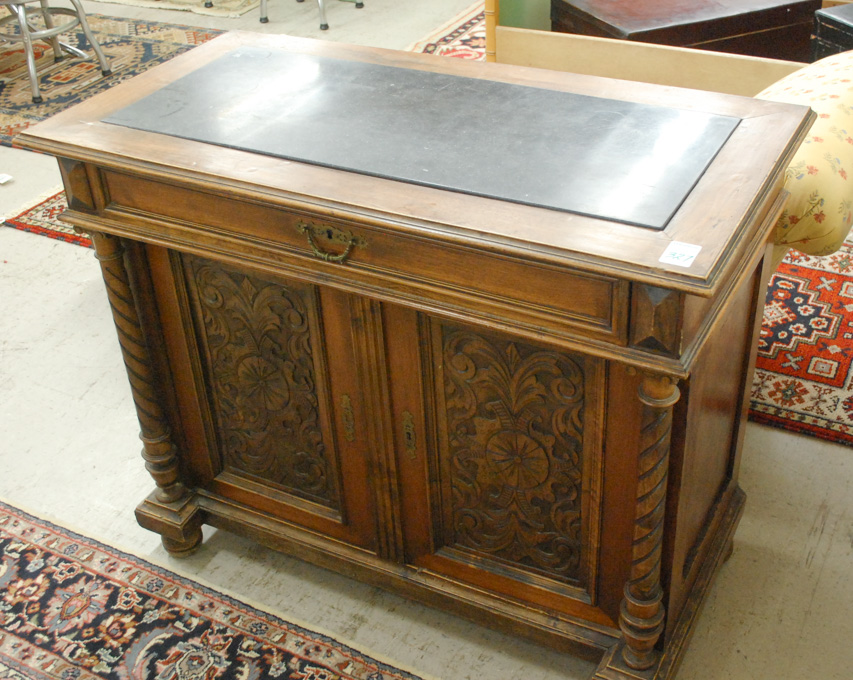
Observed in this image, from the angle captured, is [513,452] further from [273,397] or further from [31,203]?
[31,203]

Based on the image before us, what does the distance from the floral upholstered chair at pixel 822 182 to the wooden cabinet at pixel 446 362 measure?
0.79 feet

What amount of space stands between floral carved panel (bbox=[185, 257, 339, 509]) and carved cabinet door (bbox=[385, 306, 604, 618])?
0.22 m

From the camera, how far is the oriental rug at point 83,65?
4758 millimetres

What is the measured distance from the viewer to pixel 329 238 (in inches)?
62.7

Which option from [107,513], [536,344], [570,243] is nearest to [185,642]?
[107,513]

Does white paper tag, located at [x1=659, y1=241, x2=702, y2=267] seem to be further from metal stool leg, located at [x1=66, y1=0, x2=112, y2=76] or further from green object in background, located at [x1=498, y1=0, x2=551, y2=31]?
metal stool leg, located at [x1=66, y1=0, x2=112, y2=76]

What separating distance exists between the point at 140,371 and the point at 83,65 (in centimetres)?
386

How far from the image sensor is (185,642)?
2080 mm

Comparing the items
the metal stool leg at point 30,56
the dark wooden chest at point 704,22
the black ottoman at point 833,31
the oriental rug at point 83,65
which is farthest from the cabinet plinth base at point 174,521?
the metal stool leg at point 30,56

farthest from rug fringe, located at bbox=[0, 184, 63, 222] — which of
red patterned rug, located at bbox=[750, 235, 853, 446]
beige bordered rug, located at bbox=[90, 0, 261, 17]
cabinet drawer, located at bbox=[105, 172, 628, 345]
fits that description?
red patterned rug, located at bbox=[750, 235, 853, 446]

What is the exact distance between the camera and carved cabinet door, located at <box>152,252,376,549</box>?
72.3 inches

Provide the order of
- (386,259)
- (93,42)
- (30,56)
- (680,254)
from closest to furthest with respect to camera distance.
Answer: (680,254)
(386,259)
(30,56)
(93,42)

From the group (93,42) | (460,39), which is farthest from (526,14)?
(93,42)

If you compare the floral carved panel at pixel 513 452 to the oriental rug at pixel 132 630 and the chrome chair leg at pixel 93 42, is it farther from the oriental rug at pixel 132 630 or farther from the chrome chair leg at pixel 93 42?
the chrome chair leg at pixel 93 42
